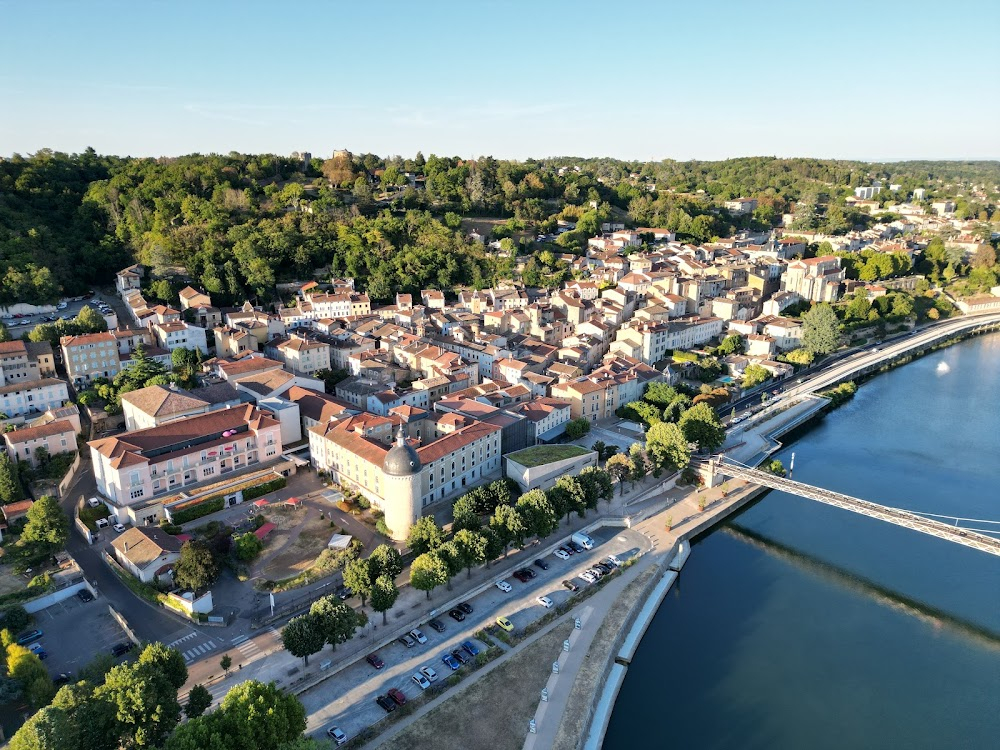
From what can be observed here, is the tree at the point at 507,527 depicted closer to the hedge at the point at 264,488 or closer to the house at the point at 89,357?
the hedge at the point at 264,488

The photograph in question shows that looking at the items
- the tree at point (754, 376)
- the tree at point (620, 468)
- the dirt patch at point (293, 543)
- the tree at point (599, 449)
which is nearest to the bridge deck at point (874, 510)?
the tree at point (620, 468)

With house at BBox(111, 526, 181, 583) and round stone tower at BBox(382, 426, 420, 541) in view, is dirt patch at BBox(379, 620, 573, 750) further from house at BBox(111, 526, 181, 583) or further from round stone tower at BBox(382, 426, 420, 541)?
house at BBox(111, 526, 181, 583)

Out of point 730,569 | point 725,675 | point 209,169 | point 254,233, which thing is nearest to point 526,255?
point 254,233

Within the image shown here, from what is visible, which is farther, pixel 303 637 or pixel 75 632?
pixel 75 632

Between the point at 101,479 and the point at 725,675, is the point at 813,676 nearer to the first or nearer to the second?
the point at 725,675

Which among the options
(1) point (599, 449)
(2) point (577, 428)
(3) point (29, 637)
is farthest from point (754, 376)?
(3) point (29, 637)

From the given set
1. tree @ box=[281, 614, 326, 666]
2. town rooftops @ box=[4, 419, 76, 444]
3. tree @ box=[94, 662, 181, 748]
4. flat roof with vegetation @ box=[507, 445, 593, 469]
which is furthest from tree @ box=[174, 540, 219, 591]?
flat roof with vegetation @ box=[507, 445, 593, 469]

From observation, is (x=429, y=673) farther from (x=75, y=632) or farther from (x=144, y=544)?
(x=144, y=544)
